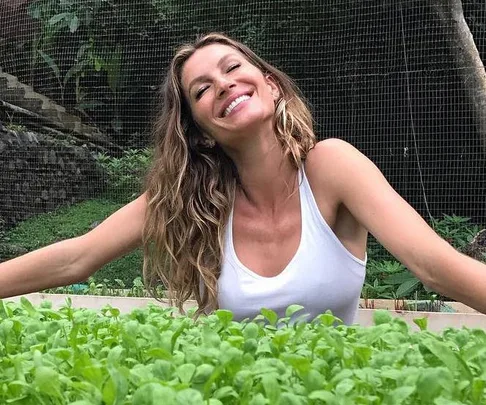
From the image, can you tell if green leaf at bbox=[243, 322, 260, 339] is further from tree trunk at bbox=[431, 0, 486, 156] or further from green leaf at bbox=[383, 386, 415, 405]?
tree trunk at bbox=[431, 0, 486, 156]

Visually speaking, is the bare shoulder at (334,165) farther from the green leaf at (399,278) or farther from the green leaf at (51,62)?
the green leaf at (51,62)

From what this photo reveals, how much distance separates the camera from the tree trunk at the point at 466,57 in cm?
488

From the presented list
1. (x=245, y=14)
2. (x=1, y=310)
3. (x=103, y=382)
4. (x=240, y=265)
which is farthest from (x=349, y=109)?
(x=103, y=382)

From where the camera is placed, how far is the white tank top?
66.7 inches

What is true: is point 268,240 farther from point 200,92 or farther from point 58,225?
point 58,225

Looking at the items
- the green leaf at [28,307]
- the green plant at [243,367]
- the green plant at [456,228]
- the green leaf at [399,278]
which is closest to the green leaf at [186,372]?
the green plant at [243,367]

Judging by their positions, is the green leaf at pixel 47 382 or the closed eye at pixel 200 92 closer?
the green leaf at pixel 47 382

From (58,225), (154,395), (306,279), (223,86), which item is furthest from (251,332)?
(58,225)

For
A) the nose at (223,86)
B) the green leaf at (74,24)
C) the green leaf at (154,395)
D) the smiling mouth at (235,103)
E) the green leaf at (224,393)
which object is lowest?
the green leaf at (224,393)

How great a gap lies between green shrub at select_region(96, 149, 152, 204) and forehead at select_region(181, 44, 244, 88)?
3.49m

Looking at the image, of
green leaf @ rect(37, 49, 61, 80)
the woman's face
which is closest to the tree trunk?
green leaf @ rect(37, 49, 61, 80)

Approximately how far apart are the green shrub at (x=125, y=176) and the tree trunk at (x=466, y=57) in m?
2.19

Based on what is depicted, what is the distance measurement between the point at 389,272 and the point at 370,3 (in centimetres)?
173

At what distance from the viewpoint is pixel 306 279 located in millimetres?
1691
